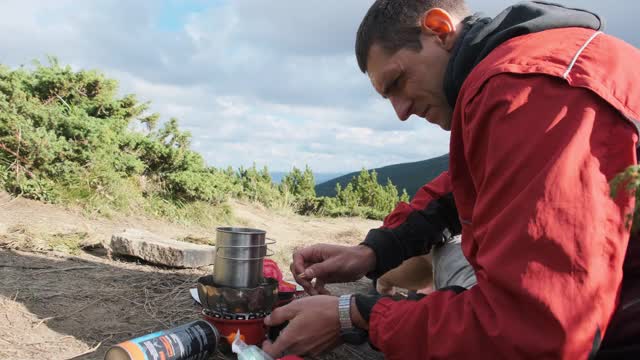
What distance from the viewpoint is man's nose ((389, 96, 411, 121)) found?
2.14m

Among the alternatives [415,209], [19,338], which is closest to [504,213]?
[415,209]

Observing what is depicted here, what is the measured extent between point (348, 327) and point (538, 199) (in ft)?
2.85

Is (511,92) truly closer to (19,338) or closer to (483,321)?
(483,321)

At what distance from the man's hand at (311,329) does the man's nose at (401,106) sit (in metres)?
0.75

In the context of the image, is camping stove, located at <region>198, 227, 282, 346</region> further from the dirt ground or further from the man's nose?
the man's nose

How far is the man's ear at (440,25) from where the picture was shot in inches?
75.9

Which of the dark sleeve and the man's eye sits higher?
the man's eye

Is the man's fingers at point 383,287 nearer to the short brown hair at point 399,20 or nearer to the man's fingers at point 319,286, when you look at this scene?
the man's fingers at point 319,286

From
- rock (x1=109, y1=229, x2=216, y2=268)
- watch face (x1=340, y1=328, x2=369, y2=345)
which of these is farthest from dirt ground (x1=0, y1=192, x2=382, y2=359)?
watch face (x1=340, y1=328, x2=369, y2=345)

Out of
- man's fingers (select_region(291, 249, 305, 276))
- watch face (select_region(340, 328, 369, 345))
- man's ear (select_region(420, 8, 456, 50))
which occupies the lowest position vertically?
watch face (select_region(340, 328, 369, 345))

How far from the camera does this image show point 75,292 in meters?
3.22

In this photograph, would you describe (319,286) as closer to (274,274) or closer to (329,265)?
(329,265)

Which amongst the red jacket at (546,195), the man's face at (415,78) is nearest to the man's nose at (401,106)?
the man's face at (415,78)

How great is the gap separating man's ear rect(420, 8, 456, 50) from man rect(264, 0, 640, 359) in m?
0.09
